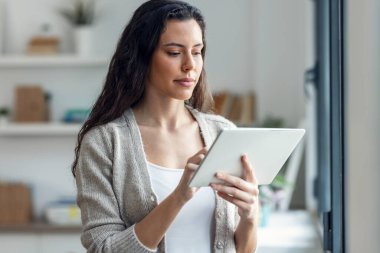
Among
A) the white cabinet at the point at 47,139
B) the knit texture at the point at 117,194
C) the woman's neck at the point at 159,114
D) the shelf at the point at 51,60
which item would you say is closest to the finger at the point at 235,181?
the knit texture at the point at 117,194

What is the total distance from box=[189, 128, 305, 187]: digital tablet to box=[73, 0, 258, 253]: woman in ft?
0.08

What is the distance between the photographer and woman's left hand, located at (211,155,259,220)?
1.46 meters

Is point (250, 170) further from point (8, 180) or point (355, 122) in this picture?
point (8, 180)

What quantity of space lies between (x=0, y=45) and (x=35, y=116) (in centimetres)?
48

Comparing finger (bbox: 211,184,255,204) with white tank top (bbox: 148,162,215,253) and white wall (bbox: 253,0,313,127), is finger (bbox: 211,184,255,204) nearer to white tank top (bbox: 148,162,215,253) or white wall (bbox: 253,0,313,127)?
white tank top (bbox: 148,162,215,253)

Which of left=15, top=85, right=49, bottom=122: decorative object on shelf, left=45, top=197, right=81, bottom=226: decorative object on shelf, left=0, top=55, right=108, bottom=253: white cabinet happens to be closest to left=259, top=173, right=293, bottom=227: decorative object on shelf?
left=45, top=197, right=81, bottom=226: decorative object on shelf

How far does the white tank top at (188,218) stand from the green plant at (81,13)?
130 inches

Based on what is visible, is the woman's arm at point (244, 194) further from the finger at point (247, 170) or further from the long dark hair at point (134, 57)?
the long dark hair at point (134, 57)

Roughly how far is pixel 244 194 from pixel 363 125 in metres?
0.42

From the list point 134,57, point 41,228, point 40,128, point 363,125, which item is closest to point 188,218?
point 134,57

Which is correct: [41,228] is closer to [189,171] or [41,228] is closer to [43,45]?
[43,45]

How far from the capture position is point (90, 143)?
156 cm

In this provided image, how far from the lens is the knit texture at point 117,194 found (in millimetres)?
1520

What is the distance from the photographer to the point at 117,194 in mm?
1544
